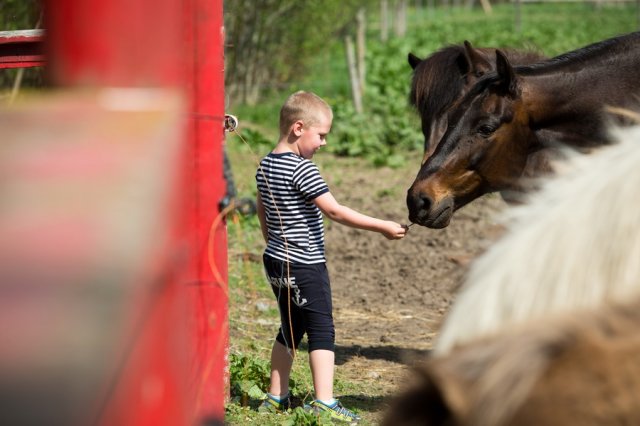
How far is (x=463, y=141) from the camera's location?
16.1ft

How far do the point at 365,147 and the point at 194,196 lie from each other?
33.6ft

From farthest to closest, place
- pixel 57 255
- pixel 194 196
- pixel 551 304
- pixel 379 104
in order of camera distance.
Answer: pixel 379 104 → pixel 194 196 → pixel 551 304 → pixel 57 255

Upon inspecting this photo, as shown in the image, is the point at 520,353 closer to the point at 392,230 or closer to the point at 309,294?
the point at 392,230

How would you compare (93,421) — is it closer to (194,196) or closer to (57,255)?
(57,255)

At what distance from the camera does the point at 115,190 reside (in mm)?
1399

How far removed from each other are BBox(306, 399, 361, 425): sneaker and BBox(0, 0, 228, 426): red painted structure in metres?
2.60

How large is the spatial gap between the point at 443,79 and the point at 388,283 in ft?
5.77

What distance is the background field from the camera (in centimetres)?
475

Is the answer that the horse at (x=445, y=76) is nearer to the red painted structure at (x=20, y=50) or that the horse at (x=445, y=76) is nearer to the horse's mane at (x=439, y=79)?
the horse's mane at (x=439, y=79)

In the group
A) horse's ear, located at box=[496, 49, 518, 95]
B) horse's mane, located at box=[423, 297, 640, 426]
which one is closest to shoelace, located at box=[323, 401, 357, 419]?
horse's ear, located at box=[496, 49, 518, 95]

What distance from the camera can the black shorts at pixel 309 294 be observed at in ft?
14.0

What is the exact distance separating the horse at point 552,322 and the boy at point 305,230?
236 cm

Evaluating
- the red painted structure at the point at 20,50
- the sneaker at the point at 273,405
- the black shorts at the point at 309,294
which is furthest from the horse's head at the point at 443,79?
the red painted structure at the point at 20,50

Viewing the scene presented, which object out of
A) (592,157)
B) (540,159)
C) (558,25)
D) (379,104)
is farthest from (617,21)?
(592,157)
